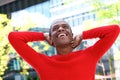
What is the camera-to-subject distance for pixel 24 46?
730 millimetres

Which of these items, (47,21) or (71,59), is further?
(47,21)

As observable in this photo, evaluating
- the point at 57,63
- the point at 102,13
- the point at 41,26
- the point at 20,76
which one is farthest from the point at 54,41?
the point at 20,76

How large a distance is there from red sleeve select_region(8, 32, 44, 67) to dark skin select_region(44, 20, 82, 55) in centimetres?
5

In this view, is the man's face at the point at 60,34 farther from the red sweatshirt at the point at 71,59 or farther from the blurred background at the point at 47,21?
the blurred background at the point at 47,21

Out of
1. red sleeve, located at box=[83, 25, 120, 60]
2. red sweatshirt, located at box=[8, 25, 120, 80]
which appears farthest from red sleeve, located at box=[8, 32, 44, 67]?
red sleeve, located at box=[83, 25, 120, 60]

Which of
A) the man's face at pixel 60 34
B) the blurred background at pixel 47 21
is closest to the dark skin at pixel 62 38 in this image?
the man's face at pixel 60 34

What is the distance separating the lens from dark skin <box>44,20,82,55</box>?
2.36 feet

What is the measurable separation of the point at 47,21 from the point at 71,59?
2771 millimetres

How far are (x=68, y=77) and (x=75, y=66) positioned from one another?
3 cm

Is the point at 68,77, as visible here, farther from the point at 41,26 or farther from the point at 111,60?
the point at 41,26

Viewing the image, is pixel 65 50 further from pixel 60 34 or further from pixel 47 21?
pixel 47 21

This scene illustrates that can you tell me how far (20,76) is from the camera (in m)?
3.74

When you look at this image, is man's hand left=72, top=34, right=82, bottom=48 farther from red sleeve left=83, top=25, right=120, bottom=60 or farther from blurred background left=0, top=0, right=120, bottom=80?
blurred background left=0, top=0, right=120, bottom=80

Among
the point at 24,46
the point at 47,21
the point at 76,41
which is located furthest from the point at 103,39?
the point at 47,21
